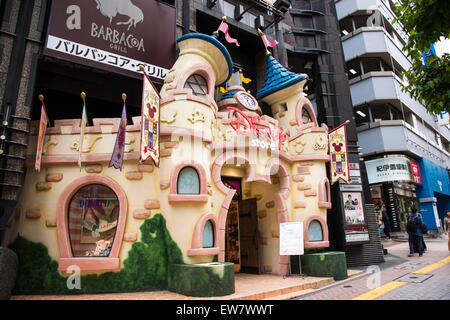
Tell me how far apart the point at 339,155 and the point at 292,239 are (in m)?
4.50

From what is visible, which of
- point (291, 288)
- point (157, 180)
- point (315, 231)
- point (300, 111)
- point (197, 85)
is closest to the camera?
point (291, 288)

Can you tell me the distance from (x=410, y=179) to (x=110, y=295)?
21.9 meters

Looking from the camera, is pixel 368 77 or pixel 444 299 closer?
pixel 444 299

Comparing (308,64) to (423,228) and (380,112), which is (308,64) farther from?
(380,112)

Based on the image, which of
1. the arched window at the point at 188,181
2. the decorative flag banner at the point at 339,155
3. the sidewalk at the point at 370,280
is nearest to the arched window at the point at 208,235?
the arched window at the point at 188,181

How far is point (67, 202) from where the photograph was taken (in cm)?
809

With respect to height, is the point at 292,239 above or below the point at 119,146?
below

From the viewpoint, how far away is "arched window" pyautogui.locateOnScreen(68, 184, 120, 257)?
8.07 m

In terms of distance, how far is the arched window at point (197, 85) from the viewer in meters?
9.41

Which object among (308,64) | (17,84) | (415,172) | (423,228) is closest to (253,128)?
(17,84)

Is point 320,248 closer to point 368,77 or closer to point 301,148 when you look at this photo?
point 301,148

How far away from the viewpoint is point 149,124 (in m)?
7.54

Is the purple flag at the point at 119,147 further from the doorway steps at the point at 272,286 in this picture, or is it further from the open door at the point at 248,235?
the open door at the point at 248,235

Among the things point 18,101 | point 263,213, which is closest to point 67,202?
point 18,101
